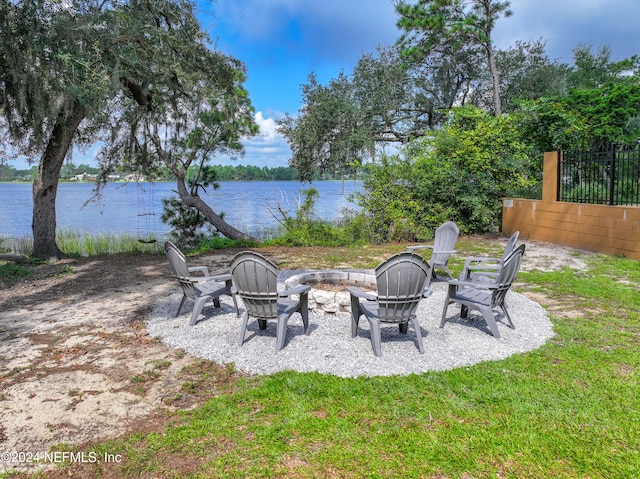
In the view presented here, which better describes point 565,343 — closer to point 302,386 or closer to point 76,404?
point 302,386

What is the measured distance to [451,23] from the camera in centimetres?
1459

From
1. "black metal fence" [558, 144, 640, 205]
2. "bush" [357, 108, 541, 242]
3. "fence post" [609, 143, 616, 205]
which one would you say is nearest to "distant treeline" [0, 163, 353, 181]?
"bush" [357, 108, 541, 242]

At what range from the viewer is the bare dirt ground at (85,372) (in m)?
2.47

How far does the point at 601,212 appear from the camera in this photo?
7.85 m

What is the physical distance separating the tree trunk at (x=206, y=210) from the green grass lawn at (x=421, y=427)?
908cm

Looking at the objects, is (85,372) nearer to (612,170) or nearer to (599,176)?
(612,170)

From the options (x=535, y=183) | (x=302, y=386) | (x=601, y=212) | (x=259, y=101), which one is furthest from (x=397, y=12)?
(x=302, y=386)

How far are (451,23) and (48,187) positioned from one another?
1387 centimetres

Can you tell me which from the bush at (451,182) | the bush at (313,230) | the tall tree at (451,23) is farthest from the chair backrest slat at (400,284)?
the tall tree at (451,23)

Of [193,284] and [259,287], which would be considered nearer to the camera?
[259,287]

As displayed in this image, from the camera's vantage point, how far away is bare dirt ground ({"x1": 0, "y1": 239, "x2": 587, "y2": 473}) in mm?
2467

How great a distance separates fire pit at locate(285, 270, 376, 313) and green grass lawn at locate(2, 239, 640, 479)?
142 cm

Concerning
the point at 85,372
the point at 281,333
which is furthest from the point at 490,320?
the point at 85,372

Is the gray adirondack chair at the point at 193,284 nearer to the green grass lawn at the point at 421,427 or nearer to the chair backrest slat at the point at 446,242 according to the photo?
the green grass lawn at the point at 421,427
